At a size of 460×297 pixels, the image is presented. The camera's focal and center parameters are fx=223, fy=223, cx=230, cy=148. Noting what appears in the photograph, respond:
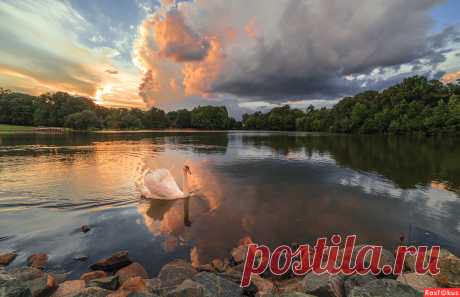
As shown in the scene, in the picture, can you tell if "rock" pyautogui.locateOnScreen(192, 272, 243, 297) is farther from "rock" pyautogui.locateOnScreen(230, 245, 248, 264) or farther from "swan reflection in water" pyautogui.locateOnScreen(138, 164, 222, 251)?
"swan reflection in water" pyautogui.locateOnScreen(138, 164, 222, 251)

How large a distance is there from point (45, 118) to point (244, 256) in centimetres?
12794

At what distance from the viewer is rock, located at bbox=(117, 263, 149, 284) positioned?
190 inches

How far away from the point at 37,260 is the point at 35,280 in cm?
146

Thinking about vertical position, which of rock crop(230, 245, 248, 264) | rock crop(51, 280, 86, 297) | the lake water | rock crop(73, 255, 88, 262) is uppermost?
rock crop(51, 280, 86, 297)

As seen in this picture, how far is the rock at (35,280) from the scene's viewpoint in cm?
409

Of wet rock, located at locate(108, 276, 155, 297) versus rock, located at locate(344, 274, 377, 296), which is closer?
wet rock, located at locate(108, 276, 155, 297)

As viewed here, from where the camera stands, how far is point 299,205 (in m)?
9.66

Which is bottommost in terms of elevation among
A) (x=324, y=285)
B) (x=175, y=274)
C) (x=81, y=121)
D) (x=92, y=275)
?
(x=92, y=275)

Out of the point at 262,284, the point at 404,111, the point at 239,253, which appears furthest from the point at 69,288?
the point at 404,111

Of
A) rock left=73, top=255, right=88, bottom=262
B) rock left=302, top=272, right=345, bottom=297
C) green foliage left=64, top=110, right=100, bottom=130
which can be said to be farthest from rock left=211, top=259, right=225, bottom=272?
green foliage left=64, top=110, right=100, bottom=130

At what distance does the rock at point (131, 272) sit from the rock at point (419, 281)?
5338 millimetres

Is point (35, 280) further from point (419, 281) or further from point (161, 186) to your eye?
point (419, 281)

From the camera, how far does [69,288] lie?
14.2ft

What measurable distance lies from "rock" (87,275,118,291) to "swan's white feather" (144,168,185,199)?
5.23 m
